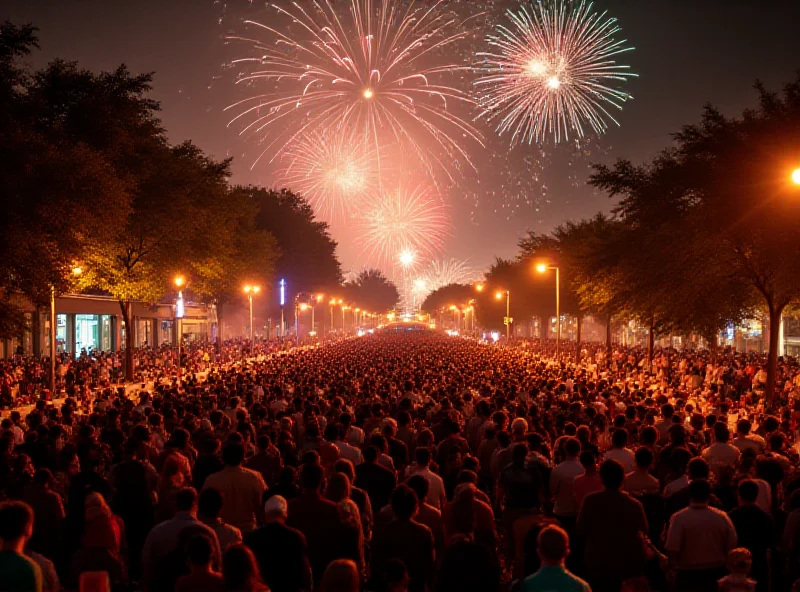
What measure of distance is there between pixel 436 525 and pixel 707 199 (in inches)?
886

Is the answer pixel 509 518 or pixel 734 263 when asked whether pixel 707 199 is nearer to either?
pixel 734 263

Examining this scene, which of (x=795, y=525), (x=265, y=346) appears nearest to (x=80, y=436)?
(x=795, y=525)

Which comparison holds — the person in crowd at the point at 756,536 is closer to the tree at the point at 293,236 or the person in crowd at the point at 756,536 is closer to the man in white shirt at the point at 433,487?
the man in white shirt at the point at 433,487

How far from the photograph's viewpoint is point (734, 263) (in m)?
27.2

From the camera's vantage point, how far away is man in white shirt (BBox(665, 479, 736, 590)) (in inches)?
271

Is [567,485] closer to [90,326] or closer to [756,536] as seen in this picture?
[756,536]

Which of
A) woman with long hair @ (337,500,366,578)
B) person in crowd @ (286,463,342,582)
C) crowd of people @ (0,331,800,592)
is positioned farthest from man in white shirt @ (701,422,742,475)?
person in crowd @ (286,463,342,582)

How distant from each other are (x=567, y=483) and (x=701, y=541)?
229 cm

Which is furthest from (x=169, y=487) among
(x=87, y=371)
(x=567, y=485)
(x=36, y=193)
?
(x=87, y=371)

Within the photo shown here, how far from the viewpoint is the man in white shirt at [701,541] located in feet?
22.6

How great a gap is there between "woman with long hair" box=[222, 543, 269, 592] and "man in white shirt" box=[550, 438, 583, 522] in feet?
14.6

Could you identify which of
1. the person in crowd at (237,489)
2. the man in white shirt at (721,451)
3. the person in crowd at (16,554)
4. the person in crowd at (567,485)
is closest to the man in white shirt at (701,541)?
the person in crowd at (567,485)

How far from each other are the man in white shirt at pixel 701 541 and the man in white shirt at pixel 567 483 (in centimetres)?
201

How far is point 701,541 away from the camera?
688 cm
